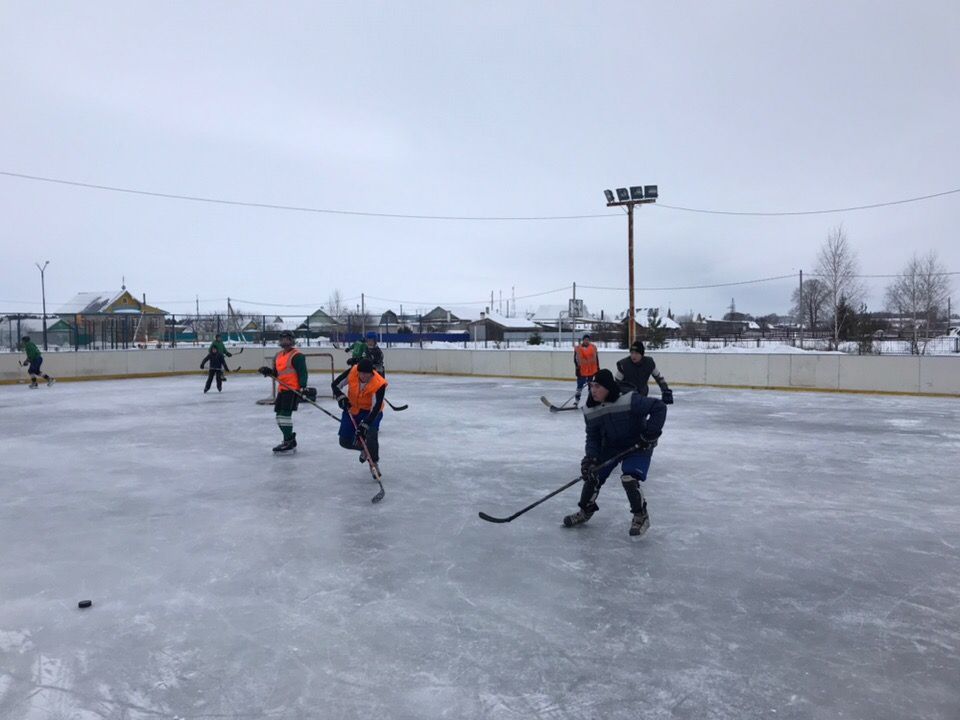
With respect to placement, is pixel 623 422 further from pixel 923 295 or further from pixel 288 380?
pixel 923 295

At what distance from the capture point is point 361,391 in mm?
6617

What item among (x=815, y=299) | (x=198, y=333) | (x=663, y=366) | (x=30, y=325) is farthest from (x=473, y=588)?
(x=815, y=299)

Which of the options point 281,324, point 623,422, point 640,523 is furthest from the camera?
point 281,324

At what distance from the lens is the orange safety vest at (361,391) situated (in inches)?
258

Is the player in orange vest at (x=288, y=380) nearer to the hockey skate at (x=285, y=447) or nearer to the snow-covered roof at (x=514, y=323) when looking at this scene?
the hockey skate at (x=285, y=447)

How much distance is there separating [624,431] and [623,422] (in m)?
0.07

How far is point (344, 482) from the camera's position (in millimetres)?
6824

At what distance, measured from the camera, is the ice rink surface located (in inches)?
111

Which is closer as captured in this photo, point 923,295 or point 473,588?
point 473,588

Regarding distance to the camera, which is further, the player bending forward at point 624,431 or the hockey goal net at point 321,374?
the hockey goal net at point 321,374

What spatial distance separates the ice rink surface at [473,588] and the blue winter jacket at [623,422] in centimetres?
70

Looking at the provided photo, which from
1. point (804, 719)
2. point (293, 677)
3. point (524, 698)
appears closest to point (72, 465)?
point (293, 677)

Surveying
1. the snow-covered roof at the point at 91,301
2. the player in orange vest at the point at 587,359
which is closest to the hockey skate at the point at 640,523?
the player in orange vest at the point at 587,359

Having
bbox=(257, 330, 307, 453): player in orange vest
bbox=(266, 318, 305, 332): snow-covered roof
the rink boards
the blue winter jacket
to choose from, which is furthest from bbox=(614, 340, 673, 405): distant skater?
bbox=(266, 318, 305, 332): snow-covered roof
